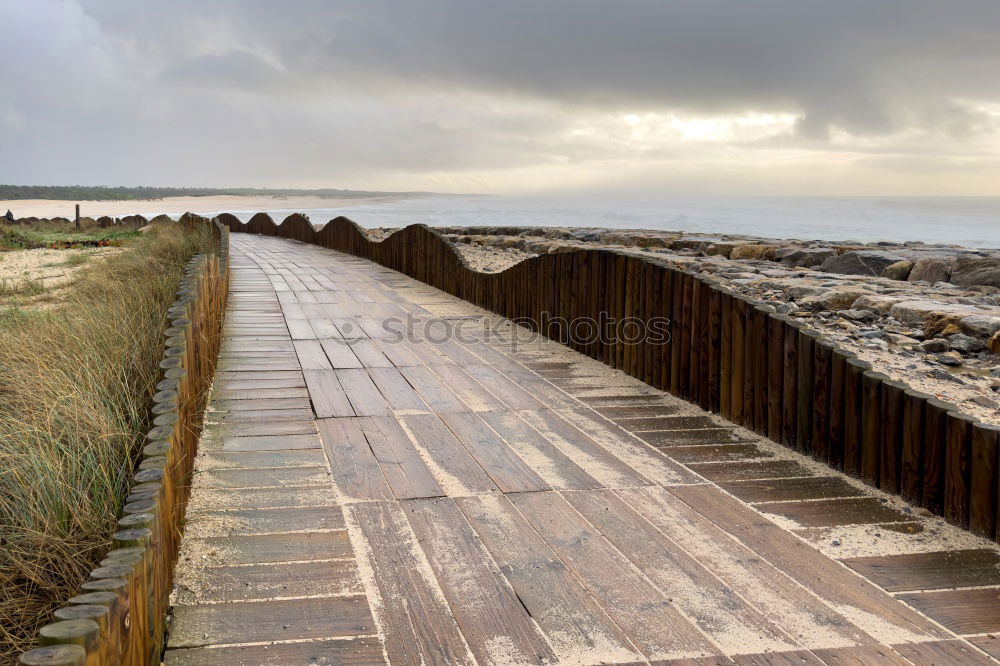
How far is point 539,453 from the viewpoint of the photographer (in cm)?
411

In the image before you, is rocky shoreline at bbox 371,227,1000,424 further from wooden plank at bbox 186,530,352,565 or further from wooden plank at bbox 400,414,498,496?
wooden plank at bbox 186,530,352,565

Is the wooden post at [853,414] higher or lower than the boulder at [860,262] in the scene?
lower

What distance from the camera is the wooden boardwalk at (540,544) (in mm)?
2445

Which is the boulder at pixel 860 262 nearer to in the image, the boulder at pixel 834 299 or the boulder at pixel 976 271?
the boulder at pixel 976 271

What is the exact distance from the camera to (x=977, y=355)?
20.1 ft

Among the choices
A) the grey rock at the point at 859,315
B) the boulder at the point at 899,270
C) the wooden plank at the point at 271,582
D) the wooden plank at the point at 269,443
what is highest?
the boulder at the point at 899,270

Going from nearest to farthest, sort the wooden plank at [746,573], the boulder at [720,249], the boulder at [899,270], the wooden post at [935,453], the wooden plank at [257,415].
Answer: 1. the wooden plank at [746,573]
2. the wooden post at [935,453]
3. the wooden plank at [257,415]
4. the boulder at [899,270]
5. the boulder at [720,249]

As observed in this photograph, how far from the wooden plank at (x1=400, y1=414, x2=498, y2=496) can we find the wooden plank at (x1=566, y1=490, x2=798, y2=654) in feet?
1.37

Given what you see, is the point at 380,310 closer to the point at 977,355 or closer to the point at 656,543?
the point at 977,355

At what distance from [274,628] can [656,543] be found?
136 cm

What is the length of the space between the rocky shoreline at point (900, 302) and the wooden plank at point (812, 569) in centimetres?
217

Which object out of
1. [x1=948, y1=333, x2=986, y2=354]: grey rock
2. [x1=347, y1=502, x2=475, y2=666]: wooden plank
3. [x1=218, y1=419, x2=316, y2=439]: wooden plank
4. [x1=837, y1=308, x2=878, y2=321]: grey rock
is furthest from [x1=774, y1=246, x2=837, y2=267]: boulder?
[x1=347, y1=502, x2=475, y2=666]: wooden plank

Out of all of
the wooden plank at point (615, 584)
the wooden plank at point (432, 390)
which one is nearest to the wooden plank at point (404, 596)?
the wooden plank at point (615, 584)

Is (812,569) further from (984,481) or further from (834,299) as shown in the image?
(834,299)
